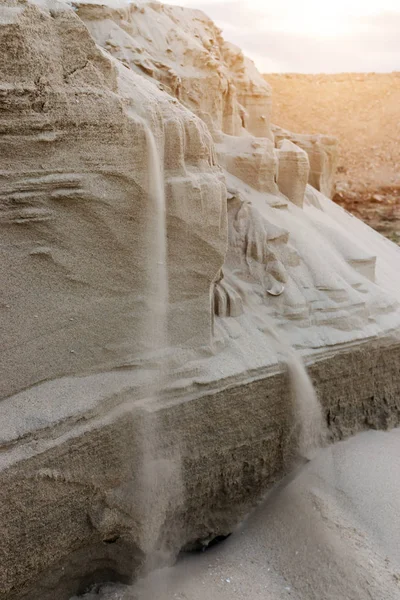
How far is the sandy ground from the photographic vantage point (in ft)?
10.9

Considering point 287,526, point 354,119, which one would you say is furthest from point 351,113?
point 287,526

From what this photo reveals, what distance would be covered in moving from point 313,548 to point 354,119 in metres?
15.6

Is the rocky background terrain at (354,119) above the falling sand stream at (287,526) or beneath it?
above

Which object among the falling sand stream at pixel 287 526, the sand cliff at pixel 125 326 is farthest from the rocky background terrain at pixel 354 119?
the falling sand stream at pixel 287 526

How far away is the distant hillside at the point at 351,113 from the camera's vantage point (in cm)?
1545

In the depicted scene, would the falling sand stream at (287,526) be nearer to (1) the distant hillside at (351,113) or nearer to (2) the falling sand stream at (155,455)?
(2) the falling sand stream at (155,455)

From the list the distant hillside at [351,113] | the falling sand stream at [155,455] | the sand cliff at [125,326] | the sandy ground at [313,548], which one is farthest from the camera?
the distant hillside at [351,113]

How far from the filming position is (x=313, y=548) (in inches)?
140

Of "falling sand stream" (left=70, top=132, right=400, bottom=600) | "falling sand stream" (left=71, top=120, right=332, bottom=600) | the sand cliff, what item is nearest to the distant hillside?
the sand cliff

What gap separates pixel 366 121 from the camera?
16.8m

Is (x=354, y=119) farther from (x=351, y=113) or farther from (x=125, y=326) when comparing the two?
(x=125, y=326)

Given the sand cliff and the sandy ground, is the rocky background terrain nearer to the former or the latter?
the sand cliff

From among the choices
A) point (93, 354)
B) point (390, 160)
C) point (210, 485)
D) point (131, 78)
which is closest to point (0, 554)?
point (93, 354)

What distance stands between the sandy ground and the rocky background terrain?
10166mm
